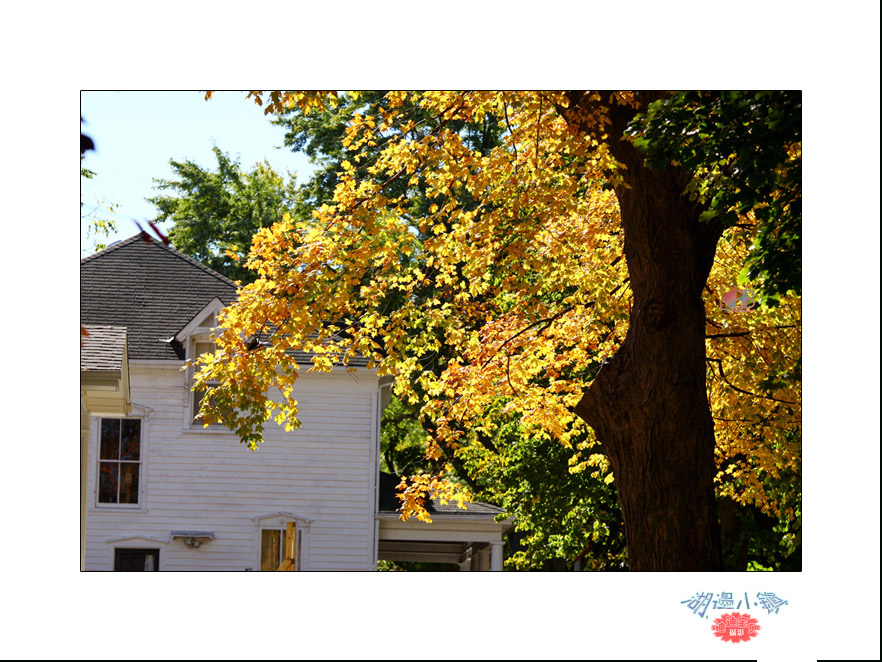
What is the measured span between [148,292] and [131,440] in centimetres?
73

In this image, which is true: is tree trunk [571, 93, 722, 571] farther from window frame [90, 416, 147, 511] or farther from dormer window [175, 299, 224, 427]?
window frame [90, 416, 147, 511]

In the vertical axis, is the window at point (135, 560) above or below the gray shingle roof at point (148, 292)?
below

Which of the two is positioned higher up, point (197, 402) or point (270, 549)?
point (197, 402)

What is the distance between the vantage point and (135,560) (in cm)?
461

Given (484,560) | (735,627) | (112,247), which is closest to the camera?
(735,627)

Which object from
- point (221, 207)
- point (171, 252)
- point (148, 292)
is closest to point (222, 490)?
point (148, 292)

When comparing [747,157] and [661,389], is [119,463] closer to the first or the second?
[661,389]

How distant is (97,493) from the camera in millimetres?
4617

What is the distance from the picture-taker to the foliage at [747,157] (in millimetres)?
3938

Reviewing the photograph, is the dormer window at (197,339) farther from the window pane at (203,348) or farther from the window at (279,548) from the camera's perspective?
the window at (279,548)

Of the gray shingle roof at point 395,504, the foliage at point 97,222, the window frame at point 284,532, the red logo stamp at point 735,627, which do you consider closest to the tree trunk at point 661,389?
the red logo stamp at point 735,627

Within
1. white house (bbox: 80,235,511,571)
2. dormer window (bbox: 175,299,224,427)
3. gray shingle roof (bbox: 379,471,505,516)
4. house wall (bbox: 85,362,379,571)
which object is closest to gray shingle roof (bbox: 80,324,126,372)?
white house (bbox: 80,235,511,571)

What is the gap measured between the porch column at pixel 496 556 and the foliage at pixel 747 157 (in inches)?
86.8
